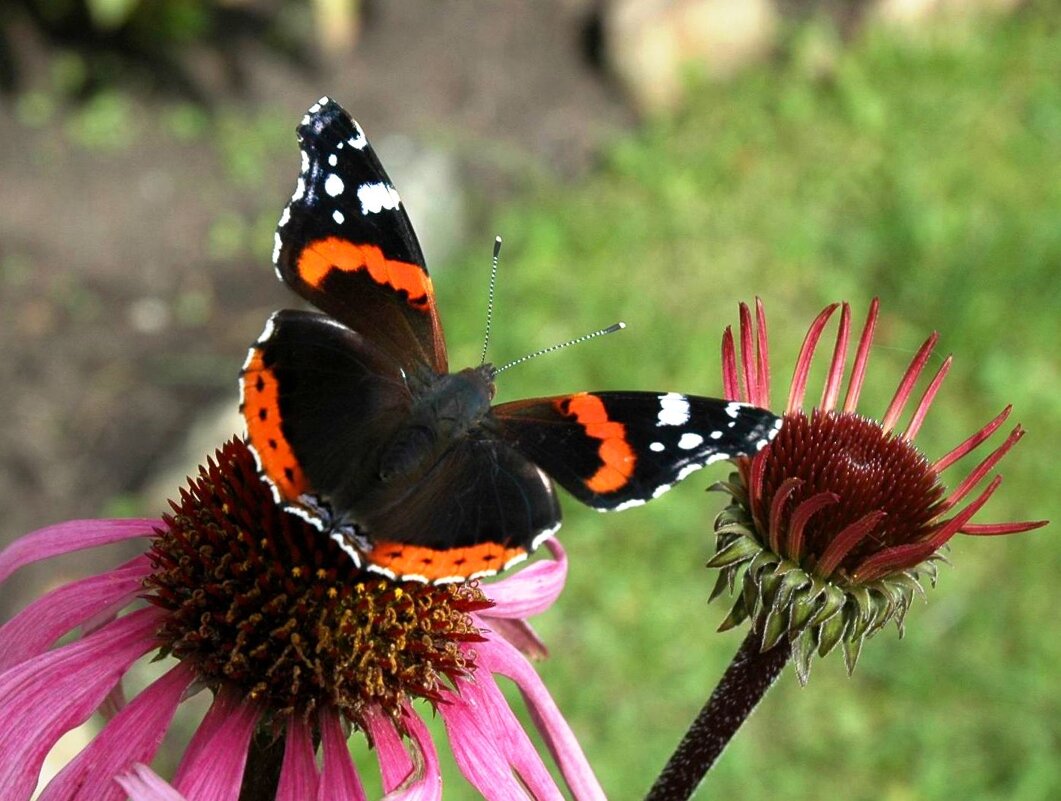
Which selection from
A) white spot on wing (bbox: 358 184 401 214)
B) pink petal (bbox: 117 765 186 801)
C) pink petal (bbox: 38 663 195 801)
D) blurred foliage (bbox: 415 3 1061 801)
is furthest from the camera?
blurred foliage (bbox: 415 3 1061 801)

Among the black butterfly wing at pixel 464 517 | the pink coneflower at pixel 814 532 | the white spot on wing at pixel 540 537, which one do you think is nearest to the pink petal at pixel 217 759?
the black butterfly wing at pixel 464 517

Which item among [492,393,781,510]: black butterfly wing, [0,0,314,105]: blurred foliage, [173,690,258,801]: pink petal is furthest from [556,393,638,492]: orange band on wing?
[0,0,314,105]: blurred foliage

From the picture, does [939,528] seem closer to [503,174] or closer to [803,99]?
[503,174]

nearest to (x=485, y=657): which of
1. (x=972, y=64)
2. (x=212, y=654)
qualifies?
(x=212, y=654)

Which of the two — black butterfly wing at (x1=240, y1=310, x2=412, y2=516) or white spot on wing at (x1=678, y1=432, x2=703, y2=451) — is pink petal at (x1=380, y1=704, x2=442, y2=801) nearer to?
black butterfly wing at (x1=240, y1=310, x2=412, y2=516)

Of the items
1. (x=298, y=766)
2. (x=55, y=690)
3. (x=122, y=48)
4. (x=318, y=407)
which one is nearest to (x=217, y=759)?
(x=298, y=766)

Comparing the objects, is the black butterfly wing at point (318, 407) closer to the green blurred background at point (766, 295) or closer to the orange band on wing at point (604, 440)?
the orange band on wing at point (604, 440)
